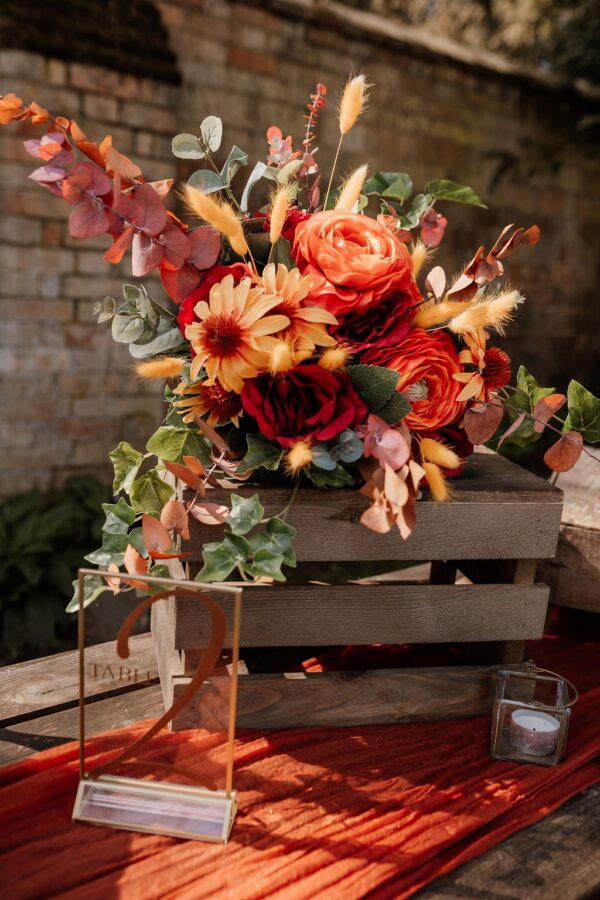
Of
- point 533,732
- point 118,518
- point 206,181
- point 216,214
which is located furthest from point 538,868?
point 206,181

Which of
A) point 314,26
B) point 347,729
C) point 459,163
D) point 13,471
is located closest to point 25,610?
point 13,471

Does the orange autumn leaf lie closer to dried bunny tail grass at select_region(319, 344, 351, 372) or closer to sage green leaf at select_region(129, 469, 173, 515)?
dried bunny tail grass at select_region(319, 344, 351, 372)

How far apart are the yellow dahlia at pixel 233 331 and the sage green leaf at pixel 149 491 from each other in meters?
0.20

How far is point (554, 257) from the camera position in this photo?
6488 mm

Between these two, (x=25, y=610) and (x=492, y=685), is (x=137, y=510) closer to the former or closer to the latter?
(x=492, y=685)

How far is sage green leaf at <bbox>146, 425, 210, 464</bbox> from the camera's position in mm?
1166

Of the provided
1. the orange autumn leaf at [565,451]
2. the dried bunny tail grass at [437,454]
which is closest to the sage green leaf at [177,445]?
the dried bunny tail grass at [437,454]

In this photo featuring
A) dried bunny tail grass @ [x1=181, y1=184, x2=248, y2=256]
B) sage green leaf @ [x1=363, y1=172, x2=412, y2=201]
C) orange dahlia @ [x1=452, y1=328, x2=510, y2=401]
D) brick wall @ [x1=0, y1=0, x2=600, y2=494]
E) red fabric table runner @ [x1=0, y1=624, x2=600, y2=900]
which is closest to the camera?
red fabric table runner @ [x1=0, y1=624, x2=600, y2=900]

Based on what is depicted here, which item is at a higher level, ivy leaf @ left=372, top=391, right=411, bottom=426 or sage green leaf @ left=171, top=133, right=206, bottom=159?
sage green leaf @ left=171, top=133, right=206, bottom=159

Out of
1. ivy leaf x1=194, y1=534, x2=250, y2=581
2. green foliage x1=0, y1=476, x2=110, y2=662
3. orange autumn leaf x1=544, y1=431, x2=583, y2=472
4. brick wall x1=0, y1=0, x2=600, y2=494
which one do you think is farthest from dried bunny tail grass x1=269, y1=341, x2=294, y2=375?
brick wall x1=0, y1=0, x2=600, y2=494

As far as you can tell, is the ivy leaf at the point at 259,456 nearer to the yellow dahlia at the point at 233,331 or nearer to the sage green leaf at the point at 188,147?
the yellow dahlia at the point at 233,331

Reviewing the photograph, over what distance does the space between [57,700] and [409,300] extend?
866 mm

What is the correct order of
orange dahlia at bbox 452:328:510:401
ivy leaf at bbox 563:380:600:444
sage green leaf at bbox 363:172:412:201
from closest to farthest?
1. orange dahlia at bbox 452:328:510:401
2. ivy leaf at bbox 563:380:600:444
3. sage green leaf at bbox 363:172:412:201

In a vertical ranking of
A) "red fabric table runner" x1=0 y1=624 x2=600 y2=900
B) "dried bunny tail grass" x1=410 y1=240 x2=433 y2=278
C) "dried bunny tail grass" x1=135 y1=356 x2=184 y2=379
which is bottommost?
"red fabric table runner" x1=0 y1=624 x2=600 y2=900
